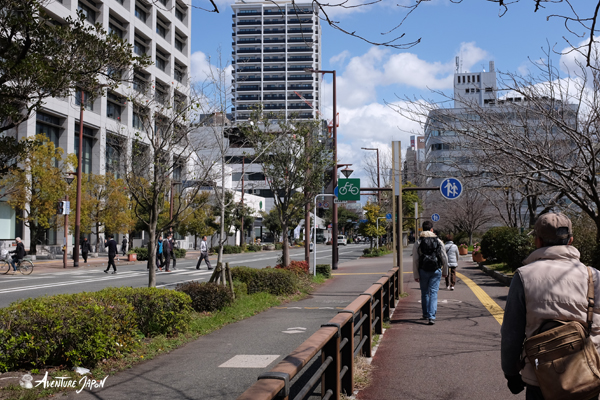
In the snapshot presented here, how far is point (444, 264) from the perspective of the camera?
9.16 metres

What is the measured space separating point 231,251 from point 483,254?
88.1 feet

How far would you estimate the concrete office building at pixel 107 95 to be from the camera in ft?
118

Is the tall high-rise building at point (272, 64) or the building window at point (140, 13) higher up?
the tall high-rise building at point (272, 64)

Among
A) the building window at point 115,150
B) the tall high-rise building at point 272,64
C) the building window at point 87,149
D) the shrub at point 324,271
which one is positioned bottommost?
the shrub at point 324,271

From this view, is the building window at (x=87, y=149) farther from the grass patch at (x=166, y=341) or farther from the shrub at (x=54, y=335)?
the shrub at (x=54, y=335)

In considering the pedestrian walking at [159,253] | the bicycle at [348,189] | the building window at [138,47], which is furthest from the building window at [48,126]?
the bicycle at [348,189]

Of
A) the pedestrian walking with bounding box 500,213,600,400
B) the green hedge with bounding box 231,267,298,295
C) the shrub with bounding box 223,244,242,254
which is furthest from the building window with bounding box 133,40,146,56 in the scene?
the pedestrian walking with bounding box 500,213,600,400

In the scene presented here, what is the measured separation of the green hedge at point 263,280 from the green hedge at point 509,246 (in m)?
6.32

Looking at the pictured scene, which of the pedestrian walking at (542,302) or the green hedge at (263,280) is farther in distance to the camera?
the green hedge at (263,280)

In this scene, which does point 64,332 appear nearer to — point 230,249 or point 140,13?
point 230,249

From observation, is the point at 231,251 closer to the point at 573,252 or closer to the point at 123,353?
the point at 123,353

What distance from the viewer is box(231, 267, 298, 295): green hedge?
13961 millimetres

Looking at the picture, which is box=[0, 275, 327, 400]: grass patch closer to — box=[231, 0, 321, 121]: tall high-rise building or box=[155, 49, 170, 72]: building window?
box=[155, 49, 170, 72]: building window

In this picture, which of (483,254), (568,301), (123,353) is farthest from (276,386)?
(483,254)
